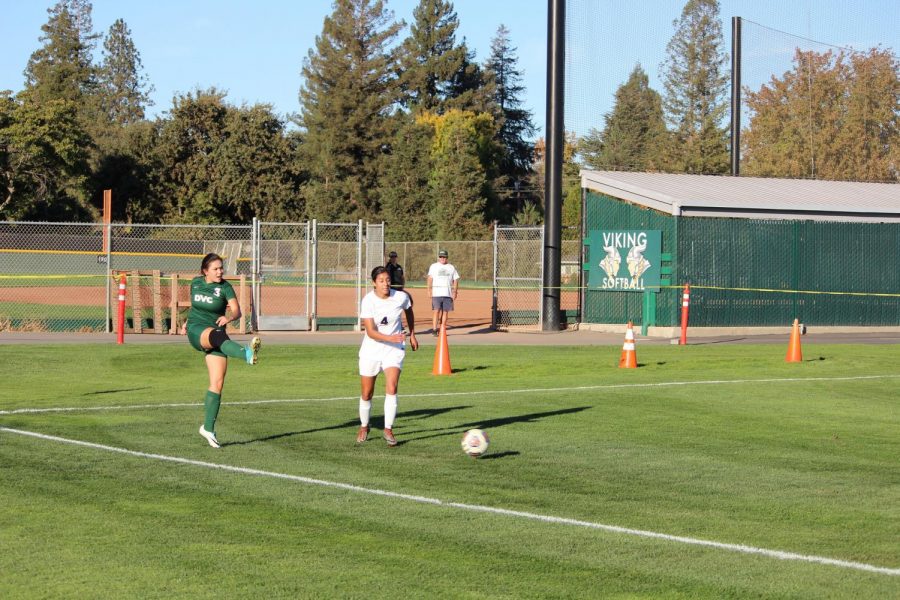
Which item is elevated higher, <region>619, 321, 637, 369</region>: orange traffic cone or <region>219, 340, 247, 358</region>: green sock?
<region>219, 340, 247, 358</region>: green sock

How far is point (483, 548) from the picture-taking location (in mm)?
7297

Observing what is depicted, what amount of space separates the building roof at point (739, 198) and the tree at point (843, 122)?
24.2 m

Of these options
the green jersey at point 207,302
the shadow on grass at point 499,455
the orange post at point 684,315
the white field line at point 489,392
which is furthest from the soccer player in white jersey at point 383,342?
the orange post at point 684,315

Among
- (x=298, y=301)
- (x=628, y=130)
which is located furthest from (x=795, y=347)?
(x=628, y=130)

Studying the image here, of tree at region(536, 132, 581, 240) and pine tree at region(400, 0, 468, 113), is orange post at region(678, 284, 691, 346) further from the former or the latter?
pine tree at region(400, 0, 468, 113)

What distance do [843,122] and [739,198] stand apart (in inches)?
1238

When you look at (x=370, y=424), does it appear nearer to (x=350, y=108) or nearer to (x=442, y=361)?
(x=442, y=361)

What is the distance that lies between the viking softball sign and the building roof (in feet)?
3.02

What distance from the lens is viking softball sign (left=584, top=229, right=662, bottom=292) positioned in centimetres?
2830

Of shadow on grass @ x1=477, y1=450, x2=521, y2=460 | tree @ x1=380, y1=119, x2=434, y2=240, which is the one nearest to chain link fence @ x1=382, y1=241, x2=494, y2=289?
tree @ x1=380, y1=119, x2=434, y2=240

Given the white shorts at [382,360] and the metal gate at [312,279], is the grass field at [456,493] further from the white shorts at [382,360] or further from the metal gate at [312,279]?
the metal gate at [312,279]

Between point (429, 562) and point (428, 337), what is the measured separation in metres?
19.9

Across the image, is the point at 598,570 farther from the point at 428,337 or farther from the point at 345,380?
the point at 428,337

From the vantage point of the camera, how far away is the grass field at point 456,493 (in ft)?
21.7
